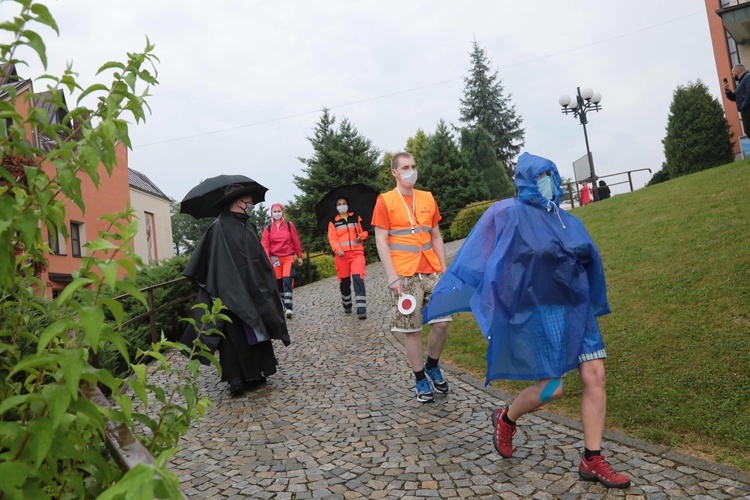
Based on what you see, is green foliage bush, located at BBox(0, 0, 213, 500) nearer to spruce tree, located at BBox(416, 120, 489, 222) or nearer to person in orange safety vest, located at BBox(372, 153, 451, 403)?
person in orange safety vest, located at BBox(372, 153, 451, 403)

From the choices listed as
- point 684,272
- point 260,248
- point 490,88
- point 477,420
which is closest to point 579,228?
point 477,420

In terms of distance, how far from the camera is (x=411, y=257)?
532 centimetres

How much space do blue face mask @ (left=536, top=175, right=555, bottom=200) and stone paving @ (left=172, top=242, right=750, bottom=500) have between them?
1.75 m

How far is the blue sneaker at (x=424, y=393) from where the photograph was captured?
5.43m

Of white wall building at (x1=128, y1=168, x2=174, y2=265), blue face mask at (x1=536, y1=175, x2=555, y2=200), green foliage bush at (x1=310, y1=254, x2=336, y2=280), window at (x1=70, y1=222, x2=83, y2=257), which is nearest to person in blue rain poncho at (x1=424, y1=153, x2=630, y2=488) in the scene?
blue face mask at (x1=536, y1=175, x2=555, y2=200)

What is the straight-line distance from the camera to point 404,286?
5312 millimetres

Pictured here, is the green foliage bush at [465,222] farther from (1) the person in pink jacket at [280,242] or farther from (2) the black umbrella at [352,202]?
(1) the person in pink jacket at [280,242]

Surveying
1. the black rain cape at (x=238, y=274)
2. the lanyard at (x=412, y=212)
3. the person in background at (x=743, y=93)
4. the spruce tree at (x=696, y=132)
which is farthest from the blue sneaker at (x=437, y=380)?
the spruce tree at (x=696, y=132)

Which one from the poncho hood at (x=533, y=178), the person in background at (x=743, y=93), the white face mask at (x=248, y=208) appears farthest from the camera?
the person in background at (x=743, y=93)

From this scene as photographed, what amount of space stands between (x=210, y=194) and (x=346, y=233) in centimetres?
412

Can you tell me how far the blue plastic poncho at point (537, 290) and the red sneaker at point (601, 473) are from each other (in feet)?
1.83

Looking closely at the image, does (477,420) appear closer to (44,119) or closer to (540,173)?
(540,173)

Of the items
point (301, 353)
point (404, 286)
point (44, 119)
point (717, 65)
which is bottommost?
point (301, 353)

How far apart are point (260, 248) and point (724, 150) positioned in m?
21.6
